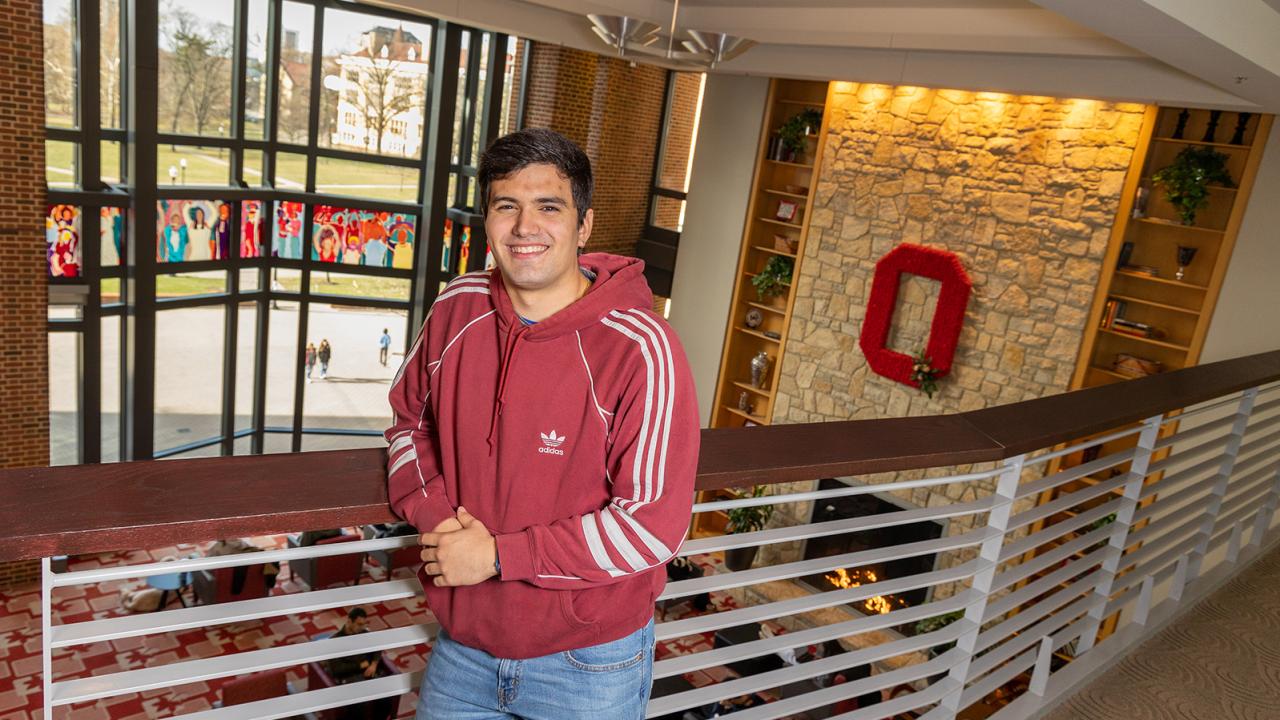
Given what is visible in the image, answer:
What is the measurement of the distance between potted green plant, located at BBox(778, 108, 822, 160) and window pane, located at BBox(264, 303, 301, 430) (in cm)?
616

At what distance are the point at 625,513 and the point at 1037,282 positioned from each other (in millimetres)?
7577

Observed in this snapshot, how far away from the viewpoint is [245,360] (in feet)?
35.6

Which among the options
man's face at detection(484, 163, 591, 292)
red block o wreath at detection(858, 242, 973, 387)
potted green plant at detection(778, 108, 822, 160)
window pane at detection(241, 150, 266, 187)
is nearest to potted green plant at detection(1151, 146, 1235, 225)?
red block o wreath at detection(858, 242, 973, 387)

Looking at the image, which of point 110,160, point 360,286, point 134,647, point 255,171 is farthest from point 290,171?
point 134,647

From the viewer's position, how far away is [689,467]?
53.8 inches

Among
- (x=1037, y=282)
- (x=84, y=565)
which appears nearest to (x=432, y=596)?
(x=1037, y=282)

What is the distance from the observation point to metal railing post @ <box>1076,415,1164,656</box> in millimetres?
2613

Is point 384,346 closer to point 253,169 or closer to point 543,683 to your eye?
point 253,169

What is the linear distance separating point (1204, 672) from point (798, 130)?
7.64 m

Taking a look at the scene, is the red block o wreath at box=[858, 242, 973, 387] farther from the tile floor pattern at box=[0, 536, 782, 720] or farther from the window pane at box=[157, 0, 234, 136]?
the window pane at box=[157, 0, 234, 136]

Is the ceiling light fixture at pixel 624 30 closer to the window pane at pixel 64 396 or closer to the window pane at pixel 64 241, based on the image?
the window pane at pixel 64 241

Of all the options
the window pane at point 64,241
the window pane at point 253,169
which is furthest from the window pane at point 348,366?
the window pane at point 64,241

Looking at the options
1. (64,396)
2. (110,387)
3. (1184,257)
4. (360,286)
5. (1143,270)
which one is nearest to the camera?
(1184,257)

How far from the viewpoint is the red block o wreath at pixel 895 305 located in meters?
8.44
